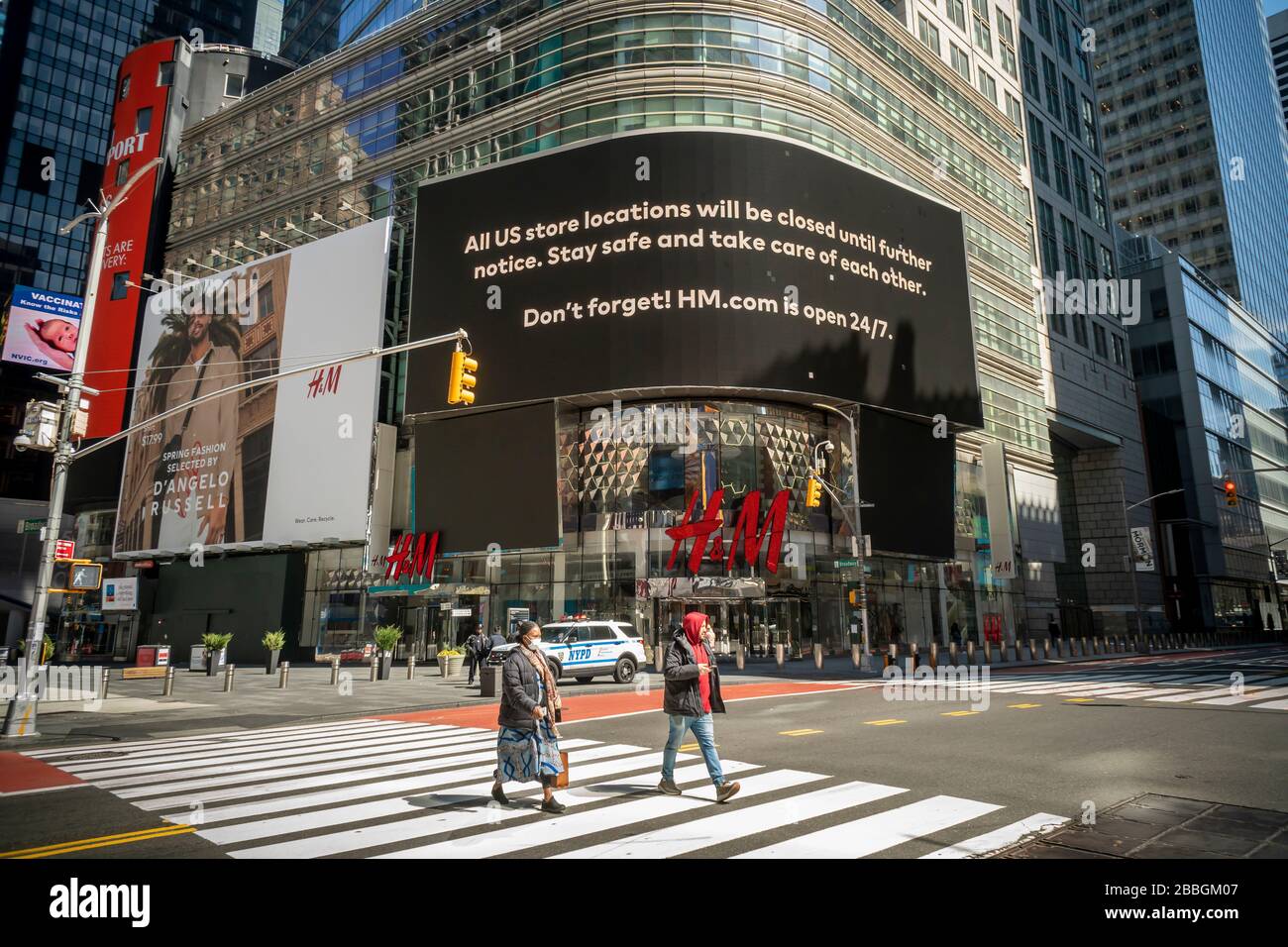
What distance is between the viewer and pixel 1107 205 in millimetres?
73562

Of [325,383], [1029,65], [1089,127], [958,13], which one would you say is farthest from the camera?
[1089,127]

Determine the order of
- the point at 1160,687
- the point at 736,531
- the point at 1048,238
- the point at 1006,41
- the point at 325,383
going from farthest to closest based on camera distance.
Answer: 1. the point at 1048,238
2. the point at 1006,41
3. the point at 325,383
4. the point at 736,531
5. the point at 1160,687

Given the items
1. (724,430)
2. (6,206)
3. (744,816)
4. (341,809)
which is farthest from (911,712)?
(6,206)

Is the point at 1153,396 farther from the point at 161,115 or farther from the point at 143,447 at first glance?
the point at 161,115

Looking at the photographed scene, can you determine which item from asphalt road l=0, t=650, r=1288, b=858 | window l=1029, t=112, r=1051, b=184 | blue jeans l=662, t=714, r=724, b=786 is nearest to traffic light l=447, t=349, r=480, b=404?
asphalt road l=0, t=650, r=1288, b=858

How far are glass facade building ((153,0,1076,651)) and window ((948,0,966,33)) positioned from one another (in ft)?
17.3

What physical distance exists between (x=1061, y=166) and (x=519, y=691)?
77.8m

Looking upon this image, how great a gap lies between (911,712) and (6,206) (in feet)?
399

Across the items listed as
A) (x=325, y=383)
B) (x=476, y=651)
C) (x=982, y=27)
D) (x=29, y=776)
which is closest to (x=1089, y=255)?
(x=982, y=27)

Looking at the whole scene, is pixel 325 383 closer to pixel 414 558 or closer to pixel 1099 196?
pixel 414 558

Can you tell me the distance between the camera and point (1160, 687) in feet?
66.8

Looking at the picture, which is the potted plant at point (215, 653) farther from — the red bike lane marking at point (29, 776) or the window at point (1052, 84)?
the window at point (1052, 84)

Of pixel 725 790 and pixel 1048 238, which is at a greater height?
pixel 1048 238

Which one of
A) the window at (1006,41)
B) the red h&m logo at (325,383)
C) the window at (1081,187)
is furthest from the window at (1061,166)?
the red h&m logo at (325,383)
